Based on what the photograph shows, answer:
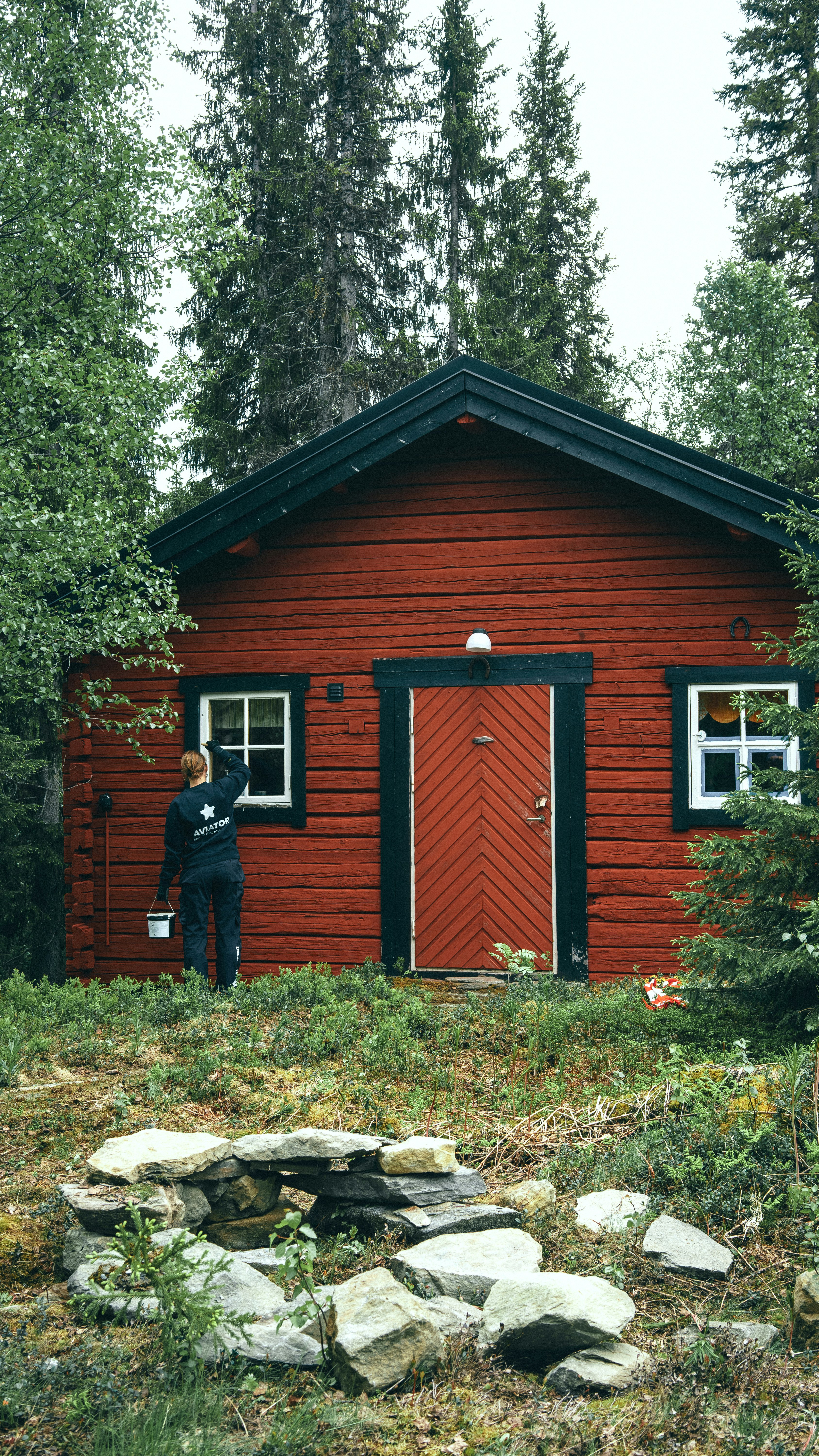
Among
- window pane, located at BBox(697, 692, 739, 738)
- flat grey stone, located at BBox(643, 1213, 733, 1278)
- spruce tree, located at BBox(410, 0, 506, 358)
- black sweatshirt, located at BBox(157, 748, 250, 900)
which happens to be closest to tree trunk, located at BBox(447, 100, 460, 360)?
spruce tree, located at BBox(410, 0, 506, 358)

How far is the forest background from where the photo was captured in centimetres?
1073

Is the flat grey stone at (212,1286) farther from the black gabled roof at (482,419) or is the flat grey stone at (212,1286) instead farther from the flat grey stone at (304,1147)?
the black gabled roof at (482,419)

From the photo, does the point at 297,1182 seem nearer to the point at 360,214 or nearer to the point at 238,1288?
the point at 238,1288

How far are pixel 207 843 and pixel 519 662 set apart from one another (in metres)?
2.99

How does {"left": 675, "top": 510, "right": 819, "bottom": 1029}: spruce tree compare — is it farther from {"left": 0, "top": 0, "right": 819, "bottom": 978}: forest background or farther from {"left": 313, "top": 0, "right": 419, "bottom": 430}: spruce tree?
{"left": 313, "top": 0, "right": 419, "bottom": 430}: spruce tree

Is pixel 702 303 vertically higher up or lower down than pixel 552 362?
higher up

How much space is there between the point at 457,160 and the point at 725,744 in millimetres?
18363

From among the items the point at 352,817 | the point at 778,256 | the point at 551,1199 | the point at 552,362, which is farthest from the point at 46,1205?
the point at 778,256

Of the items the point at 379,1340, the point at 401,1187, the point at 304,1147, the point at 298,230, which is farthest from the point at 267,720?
the point at 298,230

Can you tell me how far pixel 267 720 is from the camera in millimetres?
9922

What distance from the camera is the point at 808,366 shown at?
73.5ft

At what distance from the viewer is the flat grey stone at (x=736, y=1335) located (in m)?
3.39

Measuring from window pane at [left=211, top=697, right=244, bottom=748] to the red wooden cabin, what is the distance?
0.03 meters

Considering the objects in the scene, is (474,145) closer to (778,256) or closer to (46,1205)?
(778,256)
